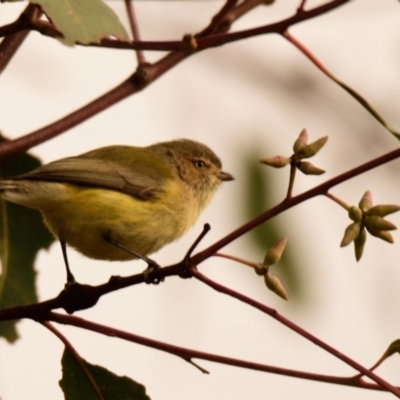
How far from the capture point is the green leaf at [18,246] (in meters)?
3.02

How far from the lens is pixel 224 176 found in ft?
15.5

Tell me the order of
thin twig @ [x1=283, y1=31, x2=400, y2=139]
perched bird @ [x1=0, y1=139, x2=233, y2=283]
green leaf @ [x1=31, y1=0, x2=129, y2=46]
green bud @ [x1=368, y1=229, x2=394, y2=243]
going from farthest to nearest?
perched bird @ [x1=0, y1=139, x2=233, y2=283] < thin twig @ [x1=283, y1=31, x2=400, y2=139] < green leaf @ [x1=31, y1=0, x2=129, y2=46] < green bud @ [x1=368, y1=229, x2=394, y2=243]

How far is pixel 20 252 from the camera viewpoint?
321 cm

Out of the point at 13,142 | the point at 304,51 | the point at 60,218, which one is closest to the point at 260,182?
the point at 60,218

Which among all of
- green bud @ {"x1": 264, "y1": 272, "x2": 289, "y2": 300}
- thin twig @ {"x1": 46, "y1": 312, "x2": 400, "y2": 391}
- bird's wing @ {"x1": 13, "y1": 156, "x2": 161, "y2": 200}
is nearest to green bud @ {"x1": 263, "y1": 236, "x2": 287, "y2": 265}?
green bud @ {"x1": 264, "y1": 272, "x2": 289, "y2": 300}

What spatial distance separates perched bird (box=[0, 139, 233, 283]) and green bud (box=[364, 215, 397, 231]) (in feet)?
5.14

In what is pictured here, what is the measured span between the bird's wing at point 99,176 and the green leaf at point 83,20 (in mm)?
1359

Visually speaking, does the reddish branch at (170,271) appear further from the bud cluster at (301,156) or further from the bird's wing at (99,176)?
the bird's wing at (99,176)

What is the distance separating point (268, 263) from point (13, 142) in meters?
1.15

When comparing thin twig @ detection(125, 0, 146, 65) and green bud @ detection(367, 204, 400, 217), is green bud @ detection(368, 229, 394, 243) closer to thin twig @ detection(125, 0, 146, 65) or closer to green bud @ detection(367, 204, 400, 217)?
green bud @ detection(367, 204, 400, 217)

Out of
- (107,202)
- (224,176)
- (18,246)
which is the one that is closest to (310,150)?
(18,246)

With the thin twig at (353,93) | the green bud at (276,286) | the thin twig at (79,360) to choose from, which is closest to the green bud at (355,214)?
the green bud at (276,286)

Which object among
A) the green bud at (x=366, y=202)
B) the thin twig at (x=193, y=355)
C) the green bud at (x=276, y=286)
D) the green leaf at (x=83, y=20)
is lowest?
the thin twig at (x=193, y=355)

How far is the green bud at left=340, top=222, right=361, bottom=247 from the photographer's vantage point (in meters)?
1.72
